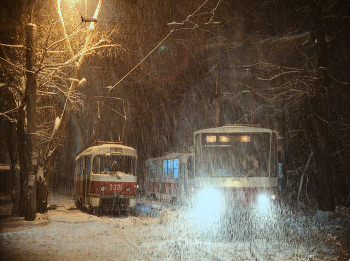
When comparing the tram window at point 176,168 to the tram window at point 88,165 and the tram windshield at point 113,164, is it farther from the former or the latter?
the tram window at point 88,165

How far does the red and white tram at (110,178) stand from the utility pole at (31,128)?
362cm

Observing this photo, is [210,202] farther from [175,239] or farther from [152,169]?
[152,169]

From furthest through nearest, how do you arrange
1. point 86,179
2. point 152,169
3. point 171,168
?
point 152,169, point 171,168, point 86,179

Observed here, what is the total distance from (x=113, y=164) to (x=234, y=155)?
21.6ft

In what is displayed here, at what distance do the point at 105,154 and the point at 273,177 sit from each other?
7.76 metres

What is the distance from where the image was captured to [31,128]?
46.7 ft

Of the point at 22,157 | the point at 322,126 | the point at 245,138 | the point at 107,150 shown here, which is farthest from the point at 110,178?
Answer: the point at 322,126

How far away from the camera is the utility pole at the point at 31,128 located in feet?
45.5

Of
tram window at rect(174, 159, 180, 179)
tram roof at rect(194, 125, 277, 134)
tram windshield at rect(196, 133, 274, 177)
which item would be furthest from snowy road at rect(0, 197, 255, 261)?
tram window at rect(174, 159, 180, 179)

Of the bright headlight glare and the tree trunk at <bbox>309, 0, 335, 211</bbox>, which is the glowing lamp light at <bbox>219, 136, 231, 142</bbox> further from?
the tree trunk at <bbox>309, 0, 335, 211</bbox>

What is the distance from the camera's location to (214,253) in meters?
8.57

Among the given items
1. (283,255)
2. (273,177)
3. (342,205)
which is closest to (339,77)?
(342,205)

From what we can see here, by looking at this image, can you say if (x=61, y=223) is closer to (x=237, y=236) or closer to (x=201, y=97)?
(x=237, y=236)

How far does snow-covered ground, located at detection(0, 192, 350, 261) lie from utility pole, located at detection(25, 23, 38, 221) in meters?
0.69
